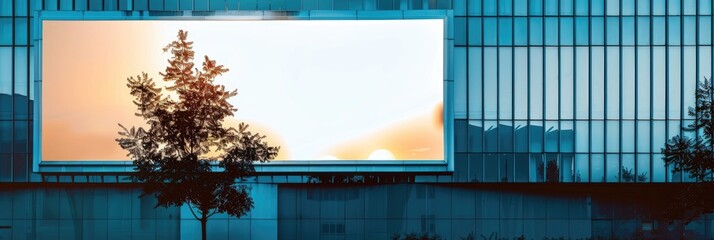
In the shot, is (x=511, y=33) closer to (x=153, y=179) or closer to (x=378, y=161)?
(x=378, y=161)

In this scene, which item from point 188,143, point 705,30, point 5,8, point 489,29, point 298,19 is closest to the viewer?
point 188,143

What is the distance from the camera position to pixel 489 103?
37.6m

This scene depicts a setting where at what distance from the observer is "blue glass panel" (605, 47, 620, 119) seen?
124 feet

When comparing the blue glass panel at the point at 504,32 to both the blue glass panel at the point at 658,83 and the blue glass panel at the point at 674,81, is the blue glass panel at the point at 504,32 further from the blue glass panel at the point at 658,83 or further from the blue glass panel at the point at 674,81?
the blue glass panel at the point at 674,81

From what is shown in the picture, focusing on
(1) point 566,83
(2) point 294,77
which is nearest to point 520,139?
(1) point 566,83

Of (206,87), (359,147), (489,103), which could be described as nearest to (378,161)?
(359,147)

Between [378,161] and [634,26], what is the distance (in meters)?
12.9

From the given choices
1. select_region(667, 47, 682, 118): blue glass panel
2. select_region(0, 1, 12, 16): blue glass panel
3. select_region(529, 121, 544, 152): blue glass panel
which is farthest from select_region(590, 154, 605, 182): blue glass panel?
select_region(0, 1, 12, 16): blue glass panel

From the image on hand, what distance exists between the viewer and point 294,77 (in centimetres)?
3716

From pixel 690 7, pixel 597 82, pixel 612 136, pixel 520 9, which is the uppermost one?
pixel 690 7

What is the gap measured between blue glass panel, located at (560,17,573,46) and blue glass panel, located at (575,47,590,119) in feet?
1.73

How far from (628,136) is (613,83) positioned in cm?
246

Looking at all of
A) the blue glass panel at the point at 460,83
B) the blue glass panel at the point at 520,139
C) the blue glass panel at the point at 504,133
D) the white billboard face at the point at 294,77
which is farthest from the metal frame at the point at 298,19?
the blue glass panel at the point at 520,139

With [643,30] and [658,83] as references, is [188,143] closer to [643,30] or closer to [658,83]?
[643,30]
